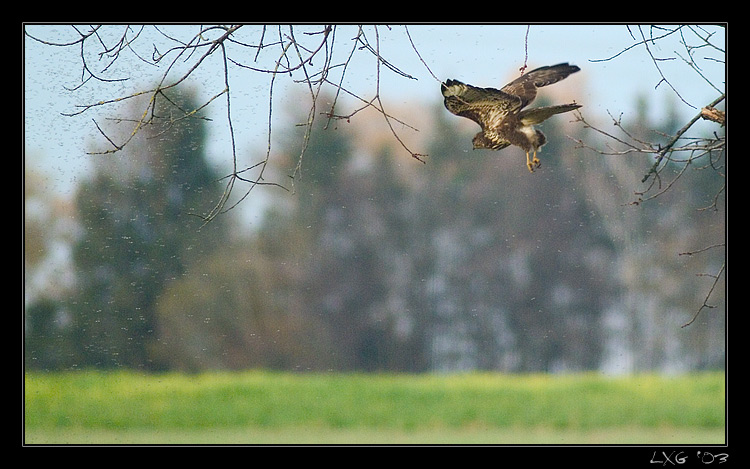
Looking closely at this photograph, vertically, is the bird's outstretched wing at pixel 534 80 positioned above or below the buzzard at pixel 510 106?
above

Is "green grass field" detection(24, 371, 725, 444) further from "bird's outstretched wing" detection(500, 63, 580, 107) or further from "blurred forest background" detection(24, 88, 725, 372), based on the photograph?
"bird's outstretched wing" detection(500, 63, 580, 107)

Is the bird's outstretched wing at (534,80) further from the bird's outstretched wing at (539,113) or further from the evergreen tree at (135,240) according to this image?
the evergreen tree at (135,240)

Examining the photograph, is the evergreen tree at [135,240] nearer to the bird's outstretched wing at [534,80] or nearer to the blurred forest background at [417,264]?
the blurred forest background at [417,264]

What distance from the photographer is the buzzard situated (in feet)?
4.82

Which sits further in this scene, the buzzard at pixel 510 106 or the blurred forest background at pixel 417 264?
the blurred forest background at pixel 417 264

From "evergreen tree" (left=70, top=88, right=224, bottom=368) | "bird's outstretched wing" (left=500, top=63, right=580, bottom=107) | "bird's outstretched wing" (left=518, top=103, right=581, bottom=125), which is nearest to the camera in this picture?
"bird's outstretched wing" (left=518, top=103, right=581, bottom=125)

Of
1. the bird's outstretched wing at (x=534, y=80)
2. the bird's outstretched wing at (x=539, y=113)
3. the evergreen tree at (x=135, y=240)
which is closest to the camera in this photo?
the bird's outstretched wing at (x=539, y=113)

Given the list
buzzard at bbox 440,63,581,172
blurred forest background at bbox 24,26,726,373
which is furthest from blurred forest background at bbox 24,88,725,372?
buzzard at bbox 440,63,581,172

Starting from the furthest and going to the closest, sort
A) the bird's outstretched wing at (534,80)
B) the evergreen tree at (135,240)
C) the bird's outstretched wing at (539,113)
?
1. the evergreen tree at (135,240)
2. the bird's outstretched wing at (534,80)
3. the bird's outstretched wing at (539,113)

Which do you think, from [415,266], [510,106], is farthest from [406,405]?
[510,106]

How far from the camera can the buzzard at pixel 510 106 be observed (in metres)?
1.47

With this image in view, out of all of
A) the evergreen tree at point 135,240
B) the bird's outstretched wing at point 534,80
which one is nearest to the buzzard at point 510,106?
the bird's outstretched wing at point 534,80

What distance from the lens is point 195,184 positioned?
23.2 ft

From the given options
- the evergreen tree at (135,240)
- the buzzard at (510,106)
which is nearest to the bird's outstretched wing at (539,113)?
the buzzard at (510,106)
